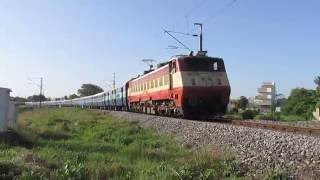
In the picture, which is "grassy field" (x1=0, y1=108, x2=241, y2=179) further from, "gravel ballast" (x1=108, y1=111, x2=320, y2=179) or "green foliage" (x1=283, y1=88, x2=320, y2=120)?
"green foliage" (x1=283, y1=88, x2=320, y2=120)

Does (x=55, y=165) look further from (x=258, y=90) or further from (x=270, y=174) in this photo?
(x=258, y=90)

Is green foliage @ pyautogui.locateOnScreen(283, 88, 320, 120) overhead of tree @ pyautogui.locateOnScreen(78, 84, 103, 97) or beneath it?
beneath

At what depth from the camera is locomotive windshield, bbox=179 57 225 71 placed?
27.3 metres

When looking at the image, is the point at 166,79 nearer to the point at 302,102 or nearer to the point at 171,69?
the point at 171,69

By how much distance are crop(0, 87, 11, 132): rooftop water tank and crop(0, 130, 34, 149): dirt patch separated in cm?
33

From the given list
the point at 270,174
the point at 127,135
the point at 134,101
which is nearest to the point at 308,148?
the point at 270,174

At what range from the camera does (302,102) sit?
2441 inches

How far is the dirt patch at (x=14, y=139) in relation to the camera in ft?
56.2

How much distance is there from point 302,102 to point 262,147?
50933 millimetres

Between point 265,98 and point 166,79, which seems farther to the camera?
point 265,98

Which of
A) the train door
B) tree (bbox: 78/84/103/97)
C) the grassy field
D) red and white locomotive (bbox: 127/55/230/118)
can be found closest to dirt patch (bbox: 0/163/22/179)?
the grassy field

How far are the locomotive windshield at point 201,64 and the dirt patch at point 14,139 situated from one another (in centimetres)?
1058

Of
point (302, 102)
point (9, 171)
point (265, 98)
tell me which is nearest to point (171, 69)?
point (9, 171)

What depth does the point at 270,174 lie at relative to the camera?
974cm
